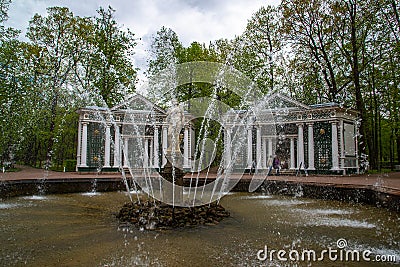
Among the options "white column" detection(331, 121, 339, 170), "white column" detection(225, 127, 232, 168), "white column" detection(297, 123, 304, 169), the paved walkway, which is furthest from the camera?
"white column" detection(225, 127, 232, 168)

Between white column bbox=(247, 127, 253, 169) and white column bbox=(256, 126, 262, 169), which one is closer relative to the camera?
white column bbox=(256, 126, 262, 169)

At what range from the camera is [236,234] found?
559cm

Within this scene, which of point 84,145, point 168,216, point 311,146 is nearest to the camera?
point 168,216

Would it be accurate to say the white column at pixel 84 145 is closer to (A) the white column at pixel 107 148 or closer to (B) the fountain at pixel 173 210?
(A) the white column at pixel 107 148

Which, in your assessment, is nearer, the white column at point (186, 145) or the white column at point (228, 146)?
the white column at point (228, 146)

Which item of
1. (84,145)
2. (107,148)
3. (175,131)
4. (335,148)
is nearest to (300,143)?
(335,148)

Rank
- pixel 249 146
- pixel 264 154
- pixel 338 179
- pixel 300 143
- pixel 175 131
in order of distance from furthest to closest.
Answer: pixel 264 154, pixel 249 146, pixel 300 143, pixel 338 179, pixel 175 131

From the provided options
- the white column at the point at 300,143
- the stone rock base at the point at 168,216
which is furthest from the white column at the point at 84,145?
the white column at the point at 300,143

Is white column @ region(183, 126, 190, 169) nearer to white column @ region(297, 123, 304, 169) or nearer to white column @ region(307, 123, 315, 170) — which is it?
white column @ region(297, 123, 304, 169)

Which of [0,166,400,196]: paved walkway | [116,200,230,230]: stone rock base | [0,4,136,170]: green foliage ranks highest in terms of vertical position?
[0,4,136,170]: green foliage

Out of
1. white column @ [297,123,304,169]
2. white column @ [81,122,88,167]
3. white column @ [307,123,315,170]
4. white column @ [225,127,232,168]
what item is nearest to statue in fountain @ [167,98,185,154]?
white column @ [225,127,232,168]

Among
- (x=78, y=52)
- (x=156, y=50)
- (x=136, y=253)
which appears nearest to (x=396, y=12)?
(x=156, y=50)

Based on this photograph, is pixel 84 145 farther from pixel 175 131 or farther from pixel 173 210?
pixel 173 210

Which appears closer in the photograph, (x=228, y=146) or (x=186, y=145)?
(x=228, y=146)
